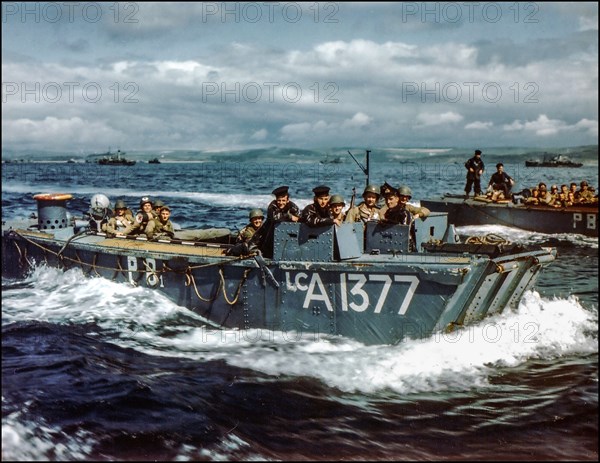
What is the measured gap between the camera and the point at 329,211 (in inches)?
369

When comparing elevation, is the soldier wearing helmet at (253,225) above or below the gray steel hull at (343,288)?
above

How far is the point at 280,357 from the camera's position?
9344mm

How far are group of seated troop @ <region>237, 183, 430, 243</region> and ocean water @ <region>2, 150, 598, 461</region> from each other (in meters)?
1.81

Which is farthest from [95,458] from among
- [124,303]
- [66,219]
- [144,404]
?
[66,219]

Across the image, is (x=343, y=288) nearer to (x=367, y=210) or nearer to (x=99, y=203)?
(x=367, y=210)

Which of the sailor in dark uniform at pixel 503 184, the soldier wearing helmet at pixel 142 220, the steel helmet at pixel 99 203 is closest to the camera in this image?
the soldier wearing helmet at pixel 142 220

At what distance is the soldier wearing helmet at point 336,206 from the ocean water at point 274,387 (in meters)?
1.89

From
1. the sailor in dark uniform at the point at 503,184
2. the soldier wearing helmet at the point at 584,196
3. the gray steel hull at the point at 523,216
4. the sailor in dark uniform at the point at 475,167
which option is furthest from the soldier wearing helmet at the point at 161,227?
the soldier wearing helmet at the point at 584,196

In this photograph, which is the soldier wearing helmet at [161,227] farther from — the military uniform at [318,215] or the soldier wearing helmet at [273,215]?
the military uniform at [318,215]

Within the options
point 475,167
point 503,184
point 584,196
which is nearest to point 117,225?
point 475,167

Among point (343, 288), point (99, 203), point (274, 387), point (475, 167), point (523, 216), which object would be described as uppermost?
point (475, 167)

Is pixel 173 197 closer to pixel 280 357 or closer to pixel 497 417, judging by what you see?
pixel 280 357

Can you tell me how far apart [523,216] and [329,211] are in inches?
651

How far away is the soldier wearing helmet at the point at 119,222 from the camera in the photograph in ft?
42.1
